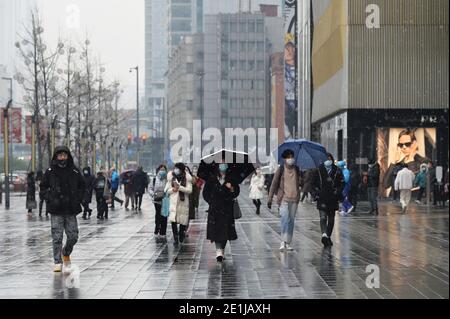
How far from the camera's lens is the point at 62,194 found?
45.9ft

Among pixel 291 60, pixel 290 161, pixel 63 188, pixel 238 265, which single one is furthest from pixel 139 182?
pixel 291 60

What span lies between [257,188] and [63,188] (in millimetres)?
22325

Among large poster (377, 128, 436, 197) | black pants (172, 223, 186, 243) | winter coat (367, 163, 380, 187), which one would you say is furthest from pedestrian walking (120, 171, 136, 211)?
black pants (172, 223, 186, 243)

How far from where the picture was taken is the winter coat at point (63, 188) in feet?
45.8

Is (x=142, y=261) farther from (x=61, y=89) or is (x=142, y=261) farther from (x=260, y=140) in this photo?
(x=260, y=140)

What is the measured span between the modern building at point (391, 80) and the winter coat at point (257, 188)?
29.7 feet

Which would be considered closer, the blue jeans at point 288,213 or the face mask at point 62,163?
the face mask at point 62,163

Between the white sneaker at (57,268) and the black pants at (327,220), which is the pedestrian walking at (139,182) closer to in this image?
the black pants at (327,220)

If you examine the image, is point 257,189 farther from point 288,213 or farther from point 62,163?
point 62,163

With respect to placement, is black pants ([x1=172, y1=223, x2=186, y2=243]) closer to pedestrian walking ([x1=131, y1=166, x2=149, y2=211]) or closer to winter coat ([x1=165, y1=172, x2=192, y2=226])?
winter coat ([x1=165, y1=172, x2=192, y2=226])

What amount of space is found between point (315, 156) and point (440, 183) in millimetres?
18650

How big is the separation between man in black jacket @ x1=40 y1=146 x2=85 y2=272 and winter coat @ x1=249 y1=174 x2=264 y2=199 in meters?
21.3

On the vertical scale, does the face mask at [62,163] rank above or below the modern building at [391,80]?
below

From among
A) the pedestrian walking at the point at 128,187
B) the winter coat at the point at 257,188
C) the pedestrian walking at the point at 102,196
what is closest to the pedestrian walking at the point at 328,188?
the pedestrian walking at the point at 102,196
